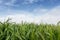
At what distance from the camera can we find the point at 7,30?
14.6ft

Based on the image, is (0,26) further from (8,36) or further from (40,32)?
(40,32)

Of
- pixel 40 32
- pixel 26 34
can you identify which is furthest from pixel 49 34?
pixel 26 34

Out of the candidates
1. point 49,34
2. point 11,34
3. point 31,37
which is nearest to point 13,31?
point 11,34

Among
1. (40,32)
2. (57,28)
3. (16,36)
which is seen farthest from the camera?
Result: (57,28)

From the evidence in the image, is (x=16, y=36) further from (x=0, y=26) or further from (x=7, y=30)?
(x=0, y=26)

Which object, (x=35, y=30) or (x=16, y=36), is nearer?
(x=16, y=36)

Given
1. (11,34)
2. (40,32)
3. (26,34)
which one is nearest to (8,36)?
(11,34)

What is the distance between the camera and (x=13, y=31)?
4.37 m

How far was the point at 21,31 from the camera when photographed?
4.45m

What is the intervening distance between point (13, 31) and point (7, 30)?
0.55ft

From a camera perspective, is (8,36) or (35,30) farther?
(35,30)

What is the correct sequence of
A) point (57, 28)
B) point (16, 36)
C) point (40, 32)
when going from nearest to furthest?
point (16, 36), point (40, 32), point (57, 28)

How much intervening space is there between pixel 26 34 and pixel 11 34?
0.36 meters

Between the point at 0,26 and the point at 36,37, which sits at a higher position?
the point at 0,26
